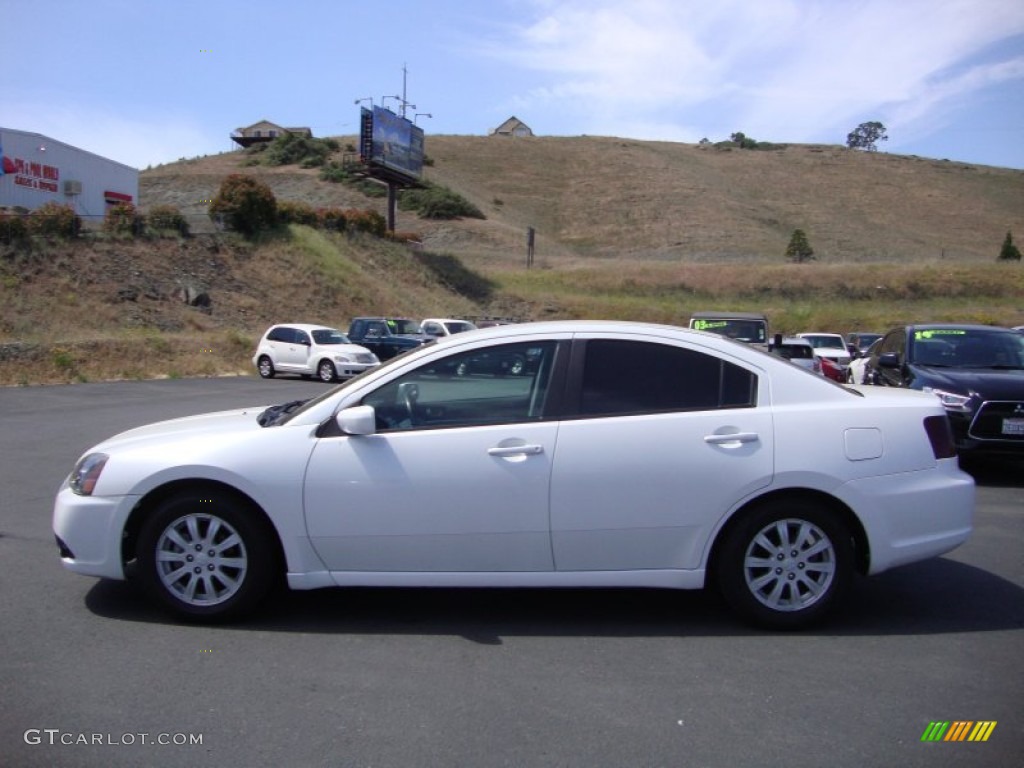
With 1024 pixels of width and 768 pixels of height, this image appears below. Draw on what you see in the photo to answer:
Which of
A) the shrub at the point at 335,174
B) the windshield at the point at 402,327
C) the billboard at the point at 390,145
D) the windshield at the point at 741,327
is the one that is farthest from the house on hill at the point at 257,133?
the windshield at the point at 741,327

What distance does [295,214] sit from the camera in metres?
46.1

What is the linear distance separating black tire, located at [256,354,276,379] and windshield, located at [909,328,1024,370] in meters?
19.1

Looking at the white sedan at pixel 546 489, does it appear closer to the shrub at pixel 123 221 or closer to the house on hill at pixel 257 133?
the shrub at pixel 123 221

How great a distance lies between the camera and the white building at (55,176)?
3484 cm

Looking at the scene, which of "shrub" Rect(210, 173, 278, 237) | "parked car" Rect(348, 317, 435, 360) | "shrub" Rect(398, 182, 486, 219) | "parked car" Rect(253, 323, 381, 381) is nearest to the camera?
"parked car" Rect(253, 323, 381, 381)

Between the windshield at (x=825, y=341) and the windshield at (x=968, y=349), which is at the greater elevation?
the windshield at (x=825, y=341)

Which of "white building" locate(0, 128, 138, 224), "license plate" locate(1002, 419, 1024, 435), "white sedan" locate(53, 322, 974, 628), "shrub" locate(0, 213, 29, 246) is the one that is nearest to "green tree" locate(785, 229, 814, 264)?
"white building" locate(0, 128, 138, 224)

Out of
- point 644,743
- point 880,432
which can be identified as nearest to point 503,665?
point 644,743

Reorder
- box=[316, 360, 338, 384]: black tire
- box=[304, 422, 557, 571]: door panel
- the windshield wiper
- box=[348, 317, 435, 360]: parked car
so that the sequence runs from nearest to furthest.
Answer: box=[304, 422, 557, 571]: door panel → the windshield wiper → box=[316, 360, 338, 384]: black tire → box=[348, 317, 435, 360]: parked car

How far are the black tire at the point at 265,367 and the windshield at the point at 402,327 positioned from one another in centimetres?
483

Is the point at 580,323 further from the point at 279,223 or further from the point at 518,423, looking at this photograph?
the point at 279,223

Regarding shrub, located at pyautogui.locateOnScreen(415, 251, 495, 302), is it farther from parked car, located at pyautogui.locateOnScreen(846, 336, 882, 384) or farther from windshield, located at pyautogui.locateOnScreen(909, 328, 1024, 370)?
windshield, located at pyautogui.locateOnScreen(909, 328, 1024, 370)

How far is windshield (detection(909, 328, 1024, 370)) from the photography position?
10.2 metres

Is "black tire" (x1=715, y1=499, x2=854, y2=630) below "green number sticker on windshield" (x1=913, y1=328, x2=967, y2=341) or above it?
below
